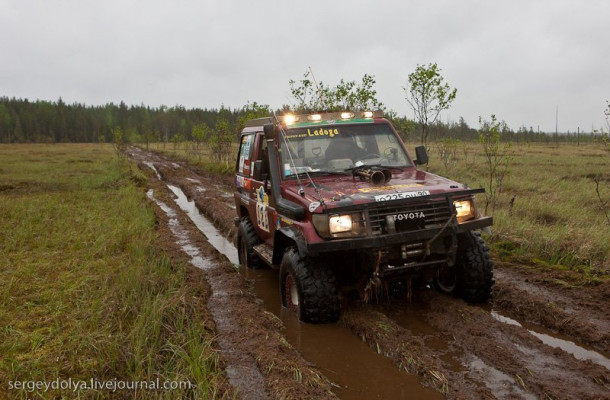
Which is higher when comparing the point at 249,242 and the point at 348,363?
the point at 249,242

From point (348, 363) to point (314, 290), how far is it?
0.76 m

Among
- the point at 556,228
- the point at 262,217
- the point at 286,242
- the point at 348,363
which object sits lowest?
the point at 348,363

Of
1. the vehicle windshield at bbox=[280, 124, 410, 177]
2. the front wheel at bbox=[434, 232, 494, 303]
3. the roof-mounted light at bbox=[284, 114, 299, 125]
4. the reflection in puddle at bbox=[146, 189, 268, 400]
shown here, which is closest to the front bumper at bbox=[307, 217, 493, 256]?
the front wheel at bbox=[434, 232, 494, 303]

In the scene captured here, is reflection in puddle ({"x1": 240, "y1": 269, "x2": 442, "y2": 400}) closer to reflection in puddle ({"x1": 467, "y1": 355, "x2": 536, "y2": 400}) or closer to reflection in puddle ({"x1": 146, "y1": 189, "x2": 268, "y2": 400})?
reflection in puddle ({"x1": 467, "y1": 355, "x2": 536, "y2": 400})

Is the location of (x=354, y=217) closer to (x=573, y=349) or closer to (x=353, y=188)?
(x=353, y=188)

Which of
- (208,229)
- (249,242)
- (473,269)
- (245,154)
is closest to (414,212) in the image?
(473,269)

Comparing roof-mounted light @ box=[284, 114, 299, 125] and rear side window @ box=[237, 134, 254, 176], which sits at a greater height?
roof-mounted light @ box=[284, 114, 299, 125]

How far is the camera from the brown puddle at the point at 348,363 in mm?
3393

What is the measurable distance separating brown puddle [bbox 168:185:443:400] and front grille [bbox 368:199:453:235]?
1098mm

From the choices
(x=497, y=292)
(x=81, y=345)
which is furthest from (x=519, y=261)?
(x=81, y=345)

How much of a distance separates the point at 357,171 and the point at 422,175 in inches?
31.0

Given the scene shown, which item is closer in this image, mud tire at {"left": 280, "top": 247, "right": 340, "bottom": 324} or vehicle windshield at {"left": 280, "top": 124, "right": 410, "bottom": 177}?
mud tire at {"left": 280, "top": 247, "right": 340, "bottom": 324}

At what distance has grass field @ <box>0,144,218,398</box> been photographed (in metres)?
3.49

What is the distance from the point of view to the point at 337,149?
536cm
